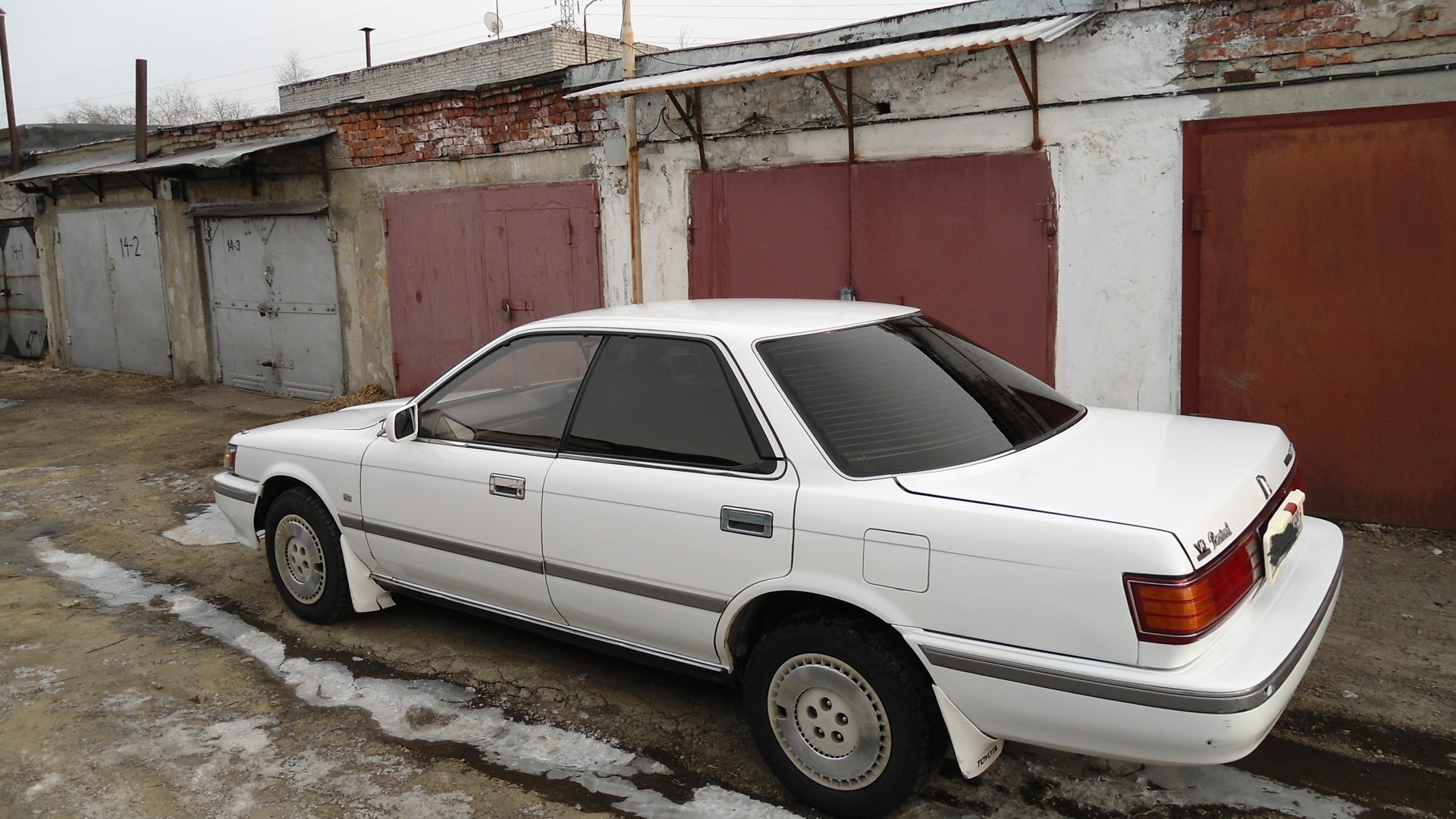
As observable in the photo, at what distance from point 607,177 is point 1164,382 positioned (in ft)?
15.9

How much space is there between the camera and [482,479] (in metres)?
3.95

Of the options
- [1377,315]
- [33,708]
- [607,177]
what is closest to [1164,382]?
[1377,315]

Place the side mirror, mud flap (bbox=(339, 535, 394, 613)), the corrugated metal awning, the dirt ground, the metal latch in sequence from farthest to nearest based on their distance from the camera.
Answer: the corrugated metal awning
the metal latch
mud flap (bbox=(339, 535, 394, 613))
the side mirror
the dirt ground

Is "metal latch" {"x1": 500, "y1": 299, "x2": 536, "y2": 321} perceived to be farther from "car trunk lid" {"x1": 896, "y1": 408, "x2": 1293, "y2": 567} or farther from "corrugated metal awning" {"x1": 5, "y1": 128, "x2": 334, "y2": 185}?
"car trunk lid" {"x1": 896, "y1": 408, "x2": 1293, "y2": 567}

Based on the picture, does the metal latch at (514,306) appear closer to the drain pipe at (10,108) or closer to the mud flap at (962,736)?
the mud flap at (962,736)

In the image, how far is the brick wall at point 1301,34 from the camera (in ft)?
17.7

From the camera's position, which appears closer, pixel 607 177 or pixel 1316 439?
pixel 1316 439

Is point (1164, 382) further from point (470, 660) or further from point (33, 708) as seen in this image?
point (33, 708)

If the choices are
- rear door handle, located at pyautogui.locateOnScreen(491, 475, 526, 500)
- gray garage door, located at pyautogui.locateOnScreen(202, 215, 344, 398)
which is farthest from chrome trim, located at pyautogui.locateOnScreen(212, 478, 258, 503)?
gray garage door, located at pyautogui.locateOnScreen(202, 215, 344, 398)

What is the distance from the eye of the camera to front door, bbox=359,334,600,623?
3859mm

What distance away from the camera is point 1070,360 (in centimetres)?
673

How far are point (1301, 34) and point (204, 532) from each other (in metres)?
7.07

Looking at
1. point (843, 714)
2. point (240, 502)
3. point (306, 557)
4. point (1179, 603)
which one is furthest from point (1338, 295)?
point (240, 502)

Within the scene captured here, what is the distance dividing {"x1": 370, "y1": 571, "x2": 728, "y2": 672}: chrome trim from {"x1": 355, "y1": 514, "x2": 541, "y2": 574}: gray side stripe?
0.23 m
